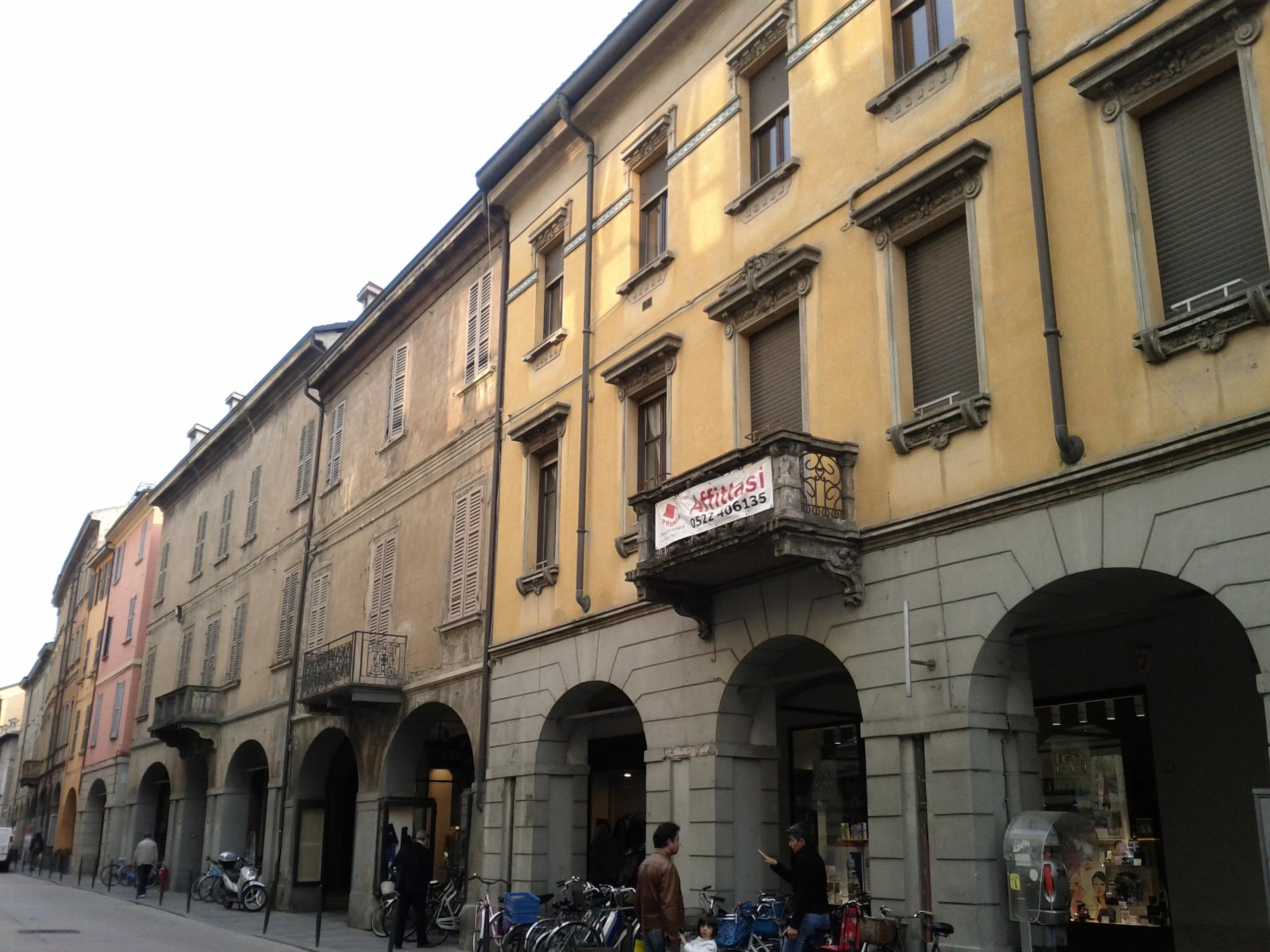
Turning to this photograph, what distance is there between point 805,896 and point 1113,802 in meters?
4.29

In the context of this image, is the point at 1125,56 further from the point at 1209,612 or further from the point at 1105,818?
the point at 1105,818

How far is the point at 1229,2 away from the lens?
911 centimetres

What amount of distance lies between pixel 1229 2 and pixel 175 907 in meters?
26.9

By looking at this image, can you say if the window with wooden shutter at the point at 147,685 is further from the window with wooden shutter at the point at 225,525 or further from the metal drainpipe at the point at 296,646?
the metal drainpipe at the point at 296,646

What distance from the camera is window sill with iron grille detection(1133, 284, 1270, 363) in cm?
861

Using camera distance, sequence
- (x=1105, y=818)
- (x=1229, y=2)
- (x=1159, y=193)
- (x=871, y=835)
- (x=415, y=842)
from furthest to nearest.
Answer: (x=415, y=842)
(x=1105, y=818)
(x=871, y=835)
(x=1159, y=193)
(x=1229, y=2)

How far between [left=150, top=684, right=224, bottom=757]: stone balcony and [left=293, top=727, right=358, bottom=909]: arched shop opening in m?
5.12

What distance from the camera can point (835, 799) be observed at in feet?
51.2

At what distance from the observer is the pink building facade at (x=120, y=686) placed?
129 feet

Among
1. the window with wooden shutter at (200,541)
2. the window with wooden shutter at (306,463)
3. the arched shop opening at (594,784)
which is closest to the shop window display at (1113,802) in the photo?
the arched shop opening at (594,784)

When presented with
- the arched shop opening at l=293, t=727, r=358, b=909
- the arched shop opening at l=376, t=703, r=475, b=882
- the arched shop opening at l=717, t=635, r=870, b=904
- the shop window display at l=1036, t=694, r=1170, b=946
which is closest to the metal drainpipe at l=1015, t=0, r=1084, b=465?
the arched shop opening at l=717, t=635, r=870, b=904

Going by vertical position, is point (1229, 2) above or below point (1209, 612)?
above

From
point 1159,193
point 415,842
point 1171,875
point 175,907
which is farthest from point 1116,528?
point 175,907

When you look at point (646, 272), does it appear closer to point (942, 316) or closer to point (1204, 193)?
point (942, 316)
